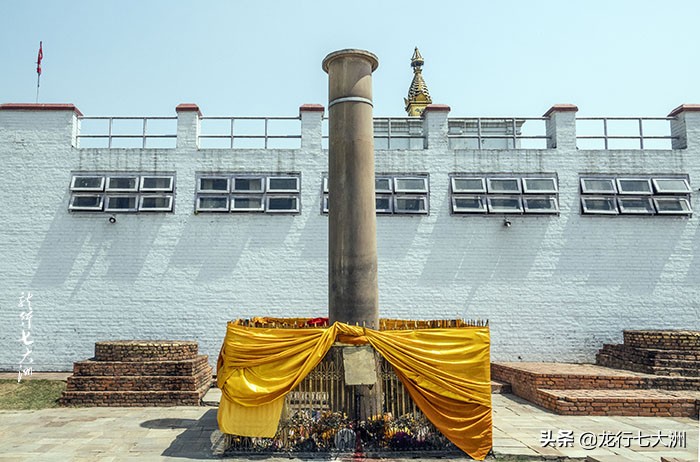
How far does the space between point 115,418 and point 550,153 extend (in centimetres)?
1224

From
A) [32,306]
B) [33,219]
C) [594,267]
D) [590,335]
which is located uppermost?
[33,219]

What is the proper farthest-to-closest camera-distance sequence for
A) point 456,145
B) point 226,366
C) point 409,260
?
point 456,145, point 409,260, point 226,366

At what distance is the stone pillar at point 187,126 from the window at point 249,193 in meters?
0.93

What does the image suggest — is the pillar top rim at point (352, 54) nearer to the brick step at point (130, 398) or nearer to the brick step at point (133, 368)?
the brick step at point (133, 368)

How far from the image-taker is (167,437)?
8078 millimetres

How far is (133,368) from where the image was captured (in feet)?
36.2

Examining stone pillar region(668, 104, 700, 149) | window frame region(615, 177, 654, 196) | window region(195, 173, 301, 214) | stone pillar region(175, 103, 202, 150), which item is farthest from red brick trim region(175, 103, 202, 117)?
stone pillar region(668, 104, 700, 149)

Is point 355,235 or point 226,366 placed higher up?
point 355,235

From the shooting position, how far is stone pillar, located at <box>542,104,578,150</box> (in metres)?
14.6

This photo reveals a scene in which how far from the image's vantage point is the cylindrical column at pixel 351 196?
8.16m

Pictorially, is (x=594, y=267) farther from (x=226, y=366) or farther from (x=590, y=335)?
(x=226, y=366)

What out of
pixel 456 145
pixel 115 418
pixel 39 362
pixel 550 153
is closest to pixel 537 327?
pixel 550 153

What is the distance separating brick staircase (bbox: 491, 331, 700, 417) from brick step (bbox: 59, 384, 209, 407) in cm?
703

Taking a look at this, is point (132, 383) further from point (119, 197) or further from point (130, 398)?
point (119, 197)
